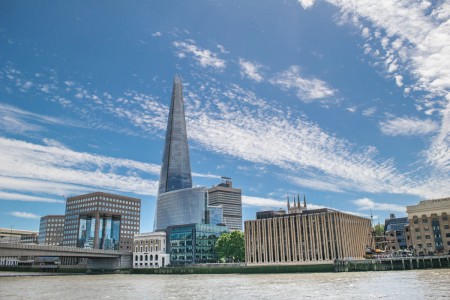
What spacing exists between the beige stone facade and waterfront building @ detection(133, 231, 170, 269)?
46.4 m

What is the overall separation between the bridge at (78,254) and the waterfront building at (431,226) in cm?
11365

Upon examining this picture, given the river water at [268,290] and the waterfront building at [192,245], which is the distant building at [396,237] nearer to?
the waterfront building at [192,245]

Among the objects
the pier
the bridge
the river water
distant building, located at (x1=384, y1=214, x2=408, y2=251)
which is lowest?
the river water

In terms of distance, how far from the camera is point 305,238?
460ft

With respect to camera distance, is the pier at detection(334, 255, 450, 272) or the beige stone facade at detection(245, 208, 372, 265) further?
the beige stone facade at detection(245, 208, 372, 265)

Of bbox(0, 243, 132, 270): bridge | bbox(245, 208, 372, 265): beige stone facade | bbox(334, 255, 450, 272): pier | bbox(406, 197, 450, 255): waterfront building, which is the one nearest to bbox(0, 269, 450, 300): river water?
bbox(334, 255, 450, 272): pier

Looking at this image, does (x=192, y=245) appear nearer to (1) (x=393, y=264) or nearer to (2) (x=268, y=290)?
(1) (x=393, y=264)

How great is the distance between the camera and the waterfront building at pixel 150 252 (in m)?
179

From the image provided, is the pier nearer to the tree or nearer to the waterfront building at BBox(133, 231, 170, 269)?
the tree

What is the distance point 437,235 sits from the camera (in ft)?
433

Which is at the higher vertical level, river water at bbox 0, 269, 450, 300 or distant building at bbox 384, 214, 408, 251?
distant building at bbox 384, 214, 408, 251

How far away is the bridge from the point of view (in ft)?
384

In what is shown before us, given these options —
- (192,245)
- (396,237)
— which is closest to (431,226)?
(396,237)

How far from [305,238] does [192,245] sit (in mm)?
59179
